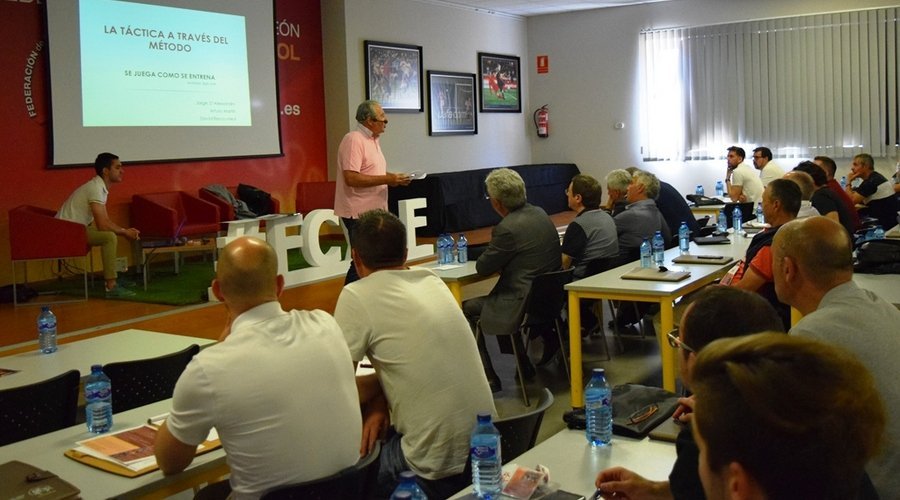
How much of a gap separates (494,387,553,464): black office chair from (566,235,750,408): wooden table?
2.15m

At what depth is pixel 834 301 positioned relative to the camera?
2.43 meters

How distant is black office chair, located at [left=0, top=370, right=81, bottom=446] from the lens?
117 inches

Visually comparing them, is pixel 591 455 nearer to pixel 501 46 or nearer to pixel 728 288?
pixel 728 288

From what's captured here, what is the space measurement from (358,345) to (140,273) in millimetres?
6839

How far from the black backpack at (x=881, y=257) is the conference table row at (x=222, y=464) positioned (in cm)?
307

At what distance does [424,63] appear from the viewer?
488 inches

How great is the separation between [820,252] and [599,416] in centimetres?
78

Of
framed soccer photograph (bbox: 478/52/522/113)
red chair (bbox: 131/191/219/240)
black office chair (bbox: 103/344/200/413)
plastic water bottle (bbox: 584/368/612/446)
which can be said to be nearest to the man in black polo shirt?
framed soccer photograph (bbox: 478/52/522/113)

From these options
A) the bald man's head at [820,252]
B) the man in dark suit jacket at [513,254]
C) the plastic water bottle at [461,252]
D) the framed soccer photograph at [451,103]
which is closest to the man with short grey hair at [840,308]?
the bald man's head at [820,252]

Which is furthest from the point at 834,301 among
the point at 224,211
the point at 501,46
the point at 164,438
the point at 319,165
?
the point at 501,46

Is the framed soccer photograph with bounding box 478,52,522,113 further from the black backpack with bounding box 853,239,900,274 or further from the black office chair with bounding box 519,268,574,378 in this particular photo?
the black backpack with bounding box 853,239,900,274

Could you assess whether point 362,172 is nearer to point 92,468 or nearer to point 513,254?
point 513,254

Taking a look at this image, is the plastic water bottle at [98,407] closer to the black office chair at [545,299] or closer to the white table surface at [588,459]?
the white table surface at [588,459]

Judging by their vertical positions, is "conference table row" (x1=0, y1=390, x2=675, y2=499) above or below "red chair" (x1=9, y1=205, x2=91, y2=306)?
below
